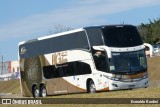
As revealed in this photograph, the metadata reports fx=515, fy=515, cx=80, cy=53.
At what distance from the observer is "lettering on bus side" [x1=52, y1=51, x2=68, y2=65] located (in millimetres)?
34188

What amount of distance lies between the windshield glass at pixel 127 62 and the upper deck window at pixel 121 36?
63 centimetres

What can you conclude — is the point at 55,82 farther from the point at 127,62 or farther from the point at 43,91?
the point at 127,62

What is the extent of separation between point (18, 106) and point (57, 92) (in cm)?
1661

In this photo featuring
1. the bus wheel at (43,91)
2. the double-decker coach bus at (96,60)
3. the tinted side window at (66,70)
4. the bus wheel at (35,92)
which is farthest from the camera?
the bus wheel at (35,92)

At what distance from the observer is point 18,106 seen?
19.4 m

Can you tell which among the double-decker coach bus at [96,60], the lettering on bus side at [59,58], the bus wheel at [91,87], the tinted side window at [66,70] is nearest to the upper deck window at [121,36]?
the double-decker coach bus at [96,60]

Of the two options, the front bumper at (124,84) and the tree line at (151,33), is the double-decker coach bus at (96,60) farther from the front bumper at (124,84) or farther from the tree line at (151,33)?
the tree line at (151,33)

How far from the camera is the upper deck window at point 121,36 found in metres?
31.4

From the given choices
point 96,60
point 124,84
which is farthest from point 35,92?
point 124,84

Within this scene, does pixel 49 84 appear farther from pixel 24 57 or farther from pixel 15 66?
pixel 15 66

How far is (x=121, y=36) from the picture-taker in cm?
3181

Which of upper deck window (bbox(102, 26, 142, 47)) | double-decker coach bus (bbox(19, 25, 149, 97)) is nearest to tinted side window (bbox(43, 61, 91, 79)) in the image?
double-decker coach bus (bbox(19, 25, 149, 97))

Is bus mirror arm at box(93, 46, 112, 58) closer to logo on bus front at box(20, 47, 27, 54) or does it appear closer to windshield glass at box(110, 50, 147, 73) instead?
windshield glass at box(110, 50, 147, 73)

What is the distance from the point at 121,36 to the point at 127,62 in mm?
1667
